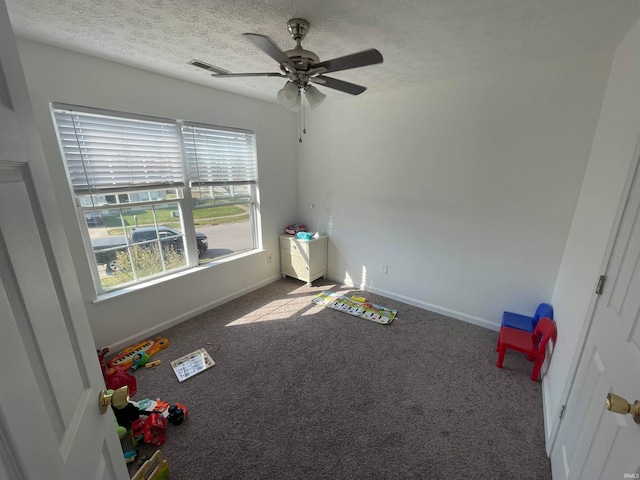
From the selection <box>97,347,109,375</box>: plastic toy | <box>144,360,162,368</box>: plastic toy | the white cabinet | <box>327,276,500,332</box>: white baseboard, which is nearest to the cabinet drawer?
the white cabinet

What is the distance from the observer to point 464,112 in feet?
8.37

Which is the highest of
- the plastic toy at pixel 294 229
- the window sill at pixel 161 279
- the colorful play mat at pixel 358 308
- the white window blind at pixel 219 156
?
the white window blind at pixel 219 156

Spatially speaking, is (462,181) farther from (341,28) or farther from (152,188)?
(152,188)

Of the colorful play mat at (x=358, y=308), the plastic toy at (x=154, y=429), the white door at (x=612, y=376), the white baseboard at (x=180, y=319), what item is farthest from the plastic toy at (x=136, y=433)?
the white door at (x=612, y=376)

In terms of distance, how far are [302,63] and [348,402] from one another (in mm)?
2232

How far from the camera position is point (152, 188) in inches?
99.9

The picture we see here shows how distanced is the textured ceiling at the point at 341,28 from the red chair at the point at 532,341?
200 cm

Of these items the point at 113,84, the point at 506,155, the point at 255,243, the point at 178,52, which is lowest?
the point at 255,243

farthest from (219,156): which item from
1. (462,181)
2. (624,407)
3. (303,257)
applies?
(624,407)

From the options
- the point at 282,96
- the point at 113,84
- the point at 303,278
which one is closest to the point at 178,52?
the point at 113,84

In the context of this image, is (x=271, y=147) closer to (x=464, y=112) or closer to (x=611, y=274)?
(x=464, y=112)

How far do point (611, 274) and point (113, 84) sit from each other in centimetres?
340

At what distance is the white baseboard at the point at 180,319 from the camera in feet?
8.15

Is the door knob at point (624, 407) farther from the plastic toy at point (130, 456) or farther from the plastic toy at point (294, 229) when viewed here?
the plastic toy at point (294, 229)
